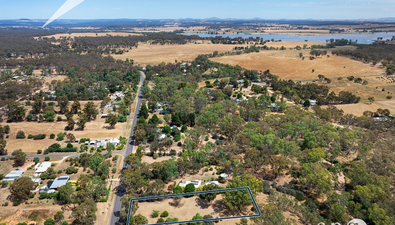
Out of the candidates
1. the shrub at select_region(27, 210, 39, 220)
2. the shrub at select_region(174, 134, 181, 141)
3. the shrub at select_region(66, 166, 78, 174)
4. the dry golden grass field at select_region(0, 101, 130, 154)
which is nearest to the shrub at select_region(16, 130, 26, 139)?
the dry golden grass field at select_region(0, 101, 130, 154)

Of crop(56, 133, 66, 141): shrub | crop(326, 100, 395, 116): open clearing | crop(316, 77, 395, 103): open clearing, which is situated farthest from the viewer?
crop(316, 77, 395, 103): open clearing

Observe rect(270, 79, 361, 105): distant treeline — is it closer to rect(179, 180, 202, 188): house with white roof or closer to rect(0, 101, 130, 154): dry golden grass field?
rect(179, 180, 202, 188): house with white roof

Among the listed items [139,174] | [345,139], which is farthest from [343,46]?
[139,174]

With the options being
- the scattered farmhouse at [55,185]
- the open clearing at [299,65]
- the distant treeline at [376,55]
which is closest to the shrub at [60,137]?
the scattered farmhouse at [55,185]

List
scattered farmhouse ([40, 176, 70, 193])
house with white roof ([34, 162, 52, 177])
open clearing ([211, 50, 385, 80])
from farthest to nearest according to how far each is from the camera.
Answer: open clearing ([211, 50, 385, 80]) → house with white roof ([34, 162, 52, 177]) → scattered farmhouse ([40, 176, 70, 193])

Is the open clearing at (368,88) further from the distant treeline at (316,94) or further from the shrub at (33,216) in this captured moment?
the shrub at (33,216)

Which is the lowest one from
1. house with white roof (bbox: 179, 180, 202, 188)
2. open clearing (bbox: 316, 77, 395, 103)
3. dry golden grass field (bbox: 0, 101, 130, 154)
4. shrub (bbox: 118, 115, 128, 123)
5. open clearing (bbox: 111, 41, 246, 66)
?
house with white roof (bbox: 179, 180, 202, 188)

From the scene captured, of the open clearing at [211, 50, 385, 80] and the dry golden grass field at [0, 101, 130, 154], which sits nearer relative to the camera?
the dry golden grass field at [0, 101, 130, 154]

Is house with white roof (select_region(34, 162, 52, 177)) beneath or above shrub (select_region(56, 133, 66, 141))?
beneath
